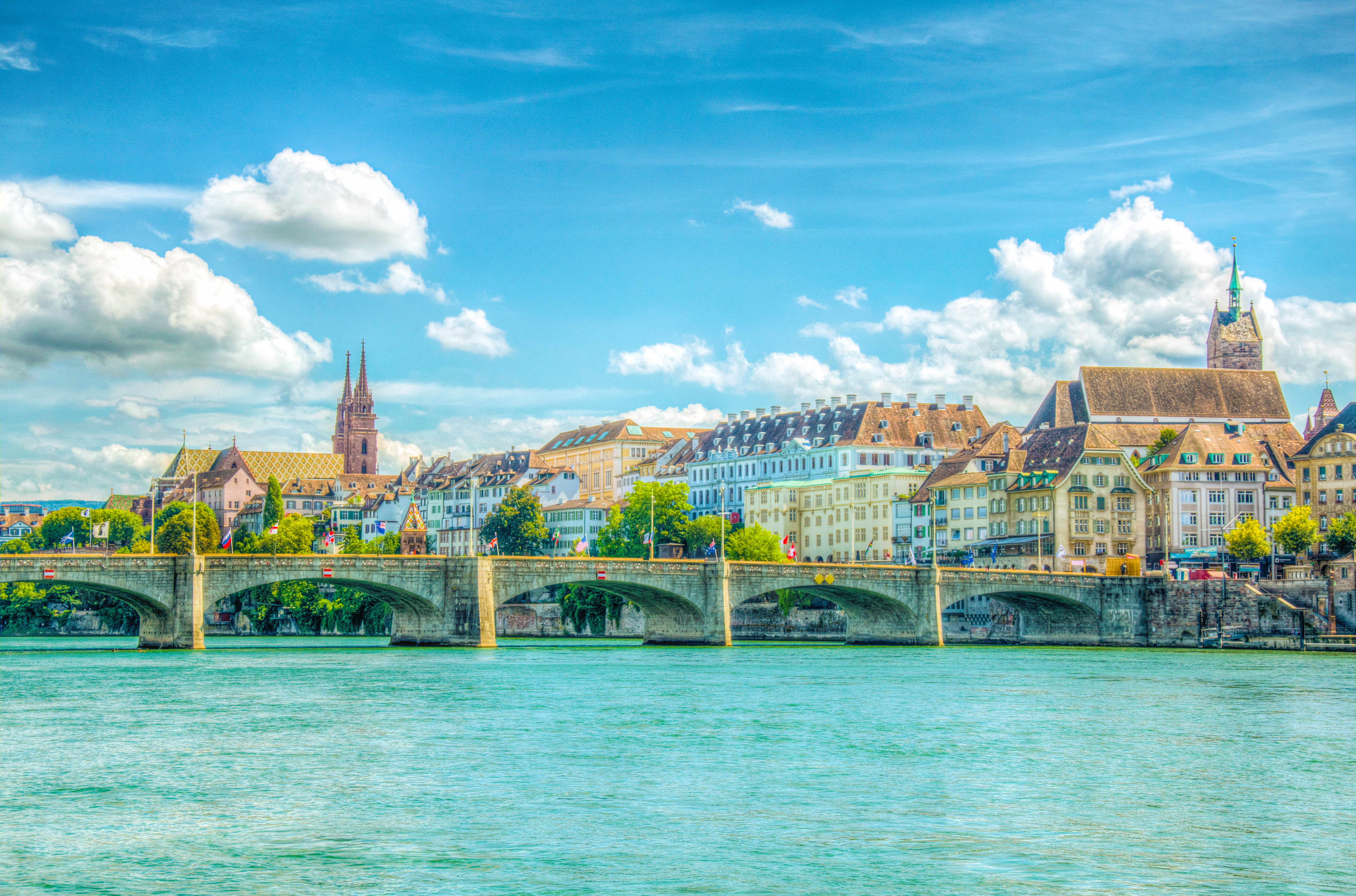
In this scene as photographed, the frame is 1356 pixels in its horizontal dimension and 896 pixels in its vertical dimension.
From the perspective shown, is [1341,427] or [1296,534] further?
[1341,427]

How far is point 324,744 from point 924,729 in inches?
615

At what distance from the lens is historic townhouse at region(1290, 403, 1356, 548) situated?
109938mm

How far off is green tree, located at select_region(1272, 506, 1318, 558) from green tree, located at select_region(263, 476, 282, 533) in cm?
10405

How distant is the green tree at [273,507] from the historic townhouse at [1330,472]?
335 ft

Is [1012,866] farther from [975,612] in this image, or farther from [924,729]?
[975,612]

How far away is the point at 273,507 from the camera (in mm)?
172125

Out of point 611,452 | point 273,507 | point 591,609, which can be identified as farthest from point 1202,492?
point 273,507

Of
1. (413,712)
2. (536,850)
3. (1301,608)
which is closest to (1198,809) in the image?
(536,850)

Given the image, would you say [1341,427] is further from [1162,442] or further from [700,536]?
[700,536]

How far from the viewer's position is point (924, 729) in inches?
1695

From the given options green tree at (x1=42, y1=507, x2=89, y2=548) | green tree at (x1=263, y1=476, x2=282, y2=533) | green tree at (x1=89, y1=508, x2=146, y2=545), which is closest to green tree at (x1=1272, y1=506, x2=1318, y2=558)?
green tree at (x1=263, y1=476, x2=282, y2=533)

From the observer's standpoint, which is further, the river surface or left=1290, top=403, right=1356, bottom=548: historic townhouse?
left=1290, top=403, right=1356, bottom=548: historic townhouse

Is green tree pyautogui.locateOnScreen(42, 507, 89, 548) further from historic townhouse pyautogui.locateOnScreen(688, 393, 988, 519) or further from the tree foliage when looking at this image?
the tree foliage

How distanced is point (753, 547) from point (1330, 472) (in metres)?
40.8
